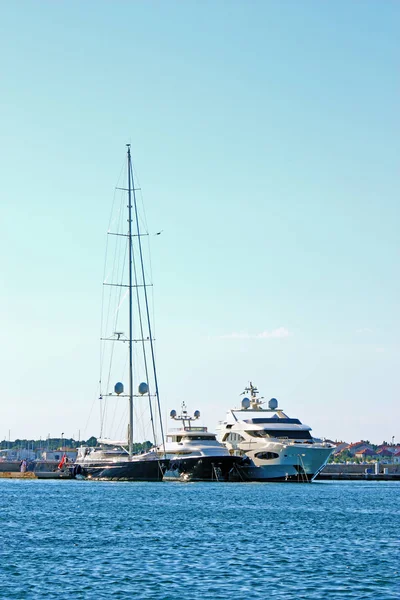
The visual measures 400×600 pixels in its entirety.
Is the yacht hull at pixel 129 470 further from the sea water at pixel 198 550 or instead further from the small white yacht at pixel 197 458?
the sea water at pixel 198 550

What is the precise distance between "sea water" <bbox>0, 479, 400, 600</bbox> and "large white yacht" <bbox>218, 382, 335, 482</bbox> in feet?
115

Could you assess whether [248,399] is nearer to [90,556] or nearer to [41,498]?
[41,498]

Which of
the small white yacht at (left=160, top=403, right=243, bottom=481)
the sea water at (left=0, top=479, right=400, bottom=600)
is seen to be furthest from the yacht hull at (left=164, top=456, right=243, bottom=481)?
the sea water at (left=0, top=479, right=400, bottom=600)

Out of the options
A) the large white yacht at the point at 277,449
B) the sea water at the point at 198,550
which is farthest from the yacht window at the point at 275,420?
the sea water at the point at 198,550

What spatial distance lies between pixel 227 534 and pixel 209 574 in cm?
1302

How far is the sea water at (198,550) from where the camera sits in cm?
3014

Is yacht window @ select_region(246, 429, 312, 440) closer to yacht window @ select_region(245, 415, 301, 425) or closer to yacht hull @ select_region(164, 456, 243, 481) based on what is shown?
yacht window @ select_region(245, 415, 301, 425)

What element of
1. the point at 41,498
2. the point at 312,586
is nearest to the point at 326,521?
the point at 312,586

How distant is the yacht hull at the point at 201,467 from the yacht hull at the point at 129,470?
188 centimetres

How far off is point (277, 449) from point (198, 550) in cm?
6641

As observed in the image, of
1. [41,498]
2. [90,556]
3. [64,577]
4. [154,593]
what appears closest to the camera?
[154,593]

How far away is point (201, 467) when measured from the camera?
103938 millimetres

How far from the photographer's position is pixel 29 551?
38844 mm

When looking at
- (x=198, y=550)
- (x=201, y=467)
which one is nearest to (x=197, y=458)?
(x=201, y=467)
